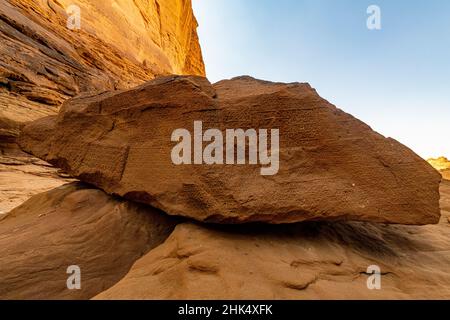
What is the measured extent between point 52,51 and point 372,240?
44.2 ft

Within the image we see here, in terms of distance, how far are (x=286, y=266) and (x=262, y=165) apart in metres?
0.90

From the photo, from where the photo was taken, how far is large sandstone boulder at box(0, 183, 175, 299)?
2.26m

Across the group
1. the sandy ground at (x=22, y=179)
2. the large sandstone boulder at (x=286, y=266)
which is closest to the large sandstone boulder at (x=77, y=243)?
the large sandstone boulder at (x=286, y=266)

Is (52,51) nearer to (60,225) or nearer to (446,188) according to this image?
(60,225)

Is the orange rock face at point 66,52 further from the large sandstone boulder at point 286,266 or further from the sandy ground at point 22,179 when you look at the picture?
the large sandstone boulder at point 286,266

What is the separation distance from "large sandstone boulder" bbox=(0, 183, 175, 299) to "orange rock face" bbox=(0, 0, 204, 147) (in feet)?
22.0

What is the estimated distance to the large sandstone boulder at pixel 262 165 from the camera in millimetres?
2221

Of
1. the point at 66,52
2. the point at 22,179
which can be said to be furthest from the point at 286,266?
the point at 66,52

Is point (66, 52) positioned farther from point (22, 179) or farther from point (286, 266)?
point (286, 266)

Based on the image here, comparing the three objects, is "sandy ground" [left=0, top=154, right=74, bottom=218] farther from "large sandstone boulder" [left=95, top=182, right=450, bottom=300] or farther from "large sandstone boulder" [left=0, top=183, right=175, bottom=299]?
"large sandstone boulder" [left=95, top=182, right=450, bottom=300]

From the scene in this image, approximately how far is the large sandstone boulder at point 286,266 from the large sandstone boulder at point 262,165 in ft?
0.80

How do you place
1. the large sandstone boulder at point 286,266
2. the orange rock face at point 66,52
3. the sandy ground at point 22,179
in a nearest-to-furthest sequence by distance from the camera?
the large sandstone boulder at point 286,266
the sandy ground at point 22,179
the orange rock face at point 66,52

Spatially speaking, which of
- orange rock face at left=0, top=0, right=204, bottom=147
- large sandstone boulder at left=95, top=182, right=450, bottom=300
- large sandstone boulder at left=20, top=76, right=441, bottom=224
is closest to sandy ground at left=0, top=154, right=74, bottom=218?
orange rock face at left=0, top=0, right=204, bottom=147

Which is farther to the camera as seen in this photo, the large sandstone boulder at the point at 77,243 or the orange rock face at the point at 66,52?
the orange rock face at the point at 66,52
